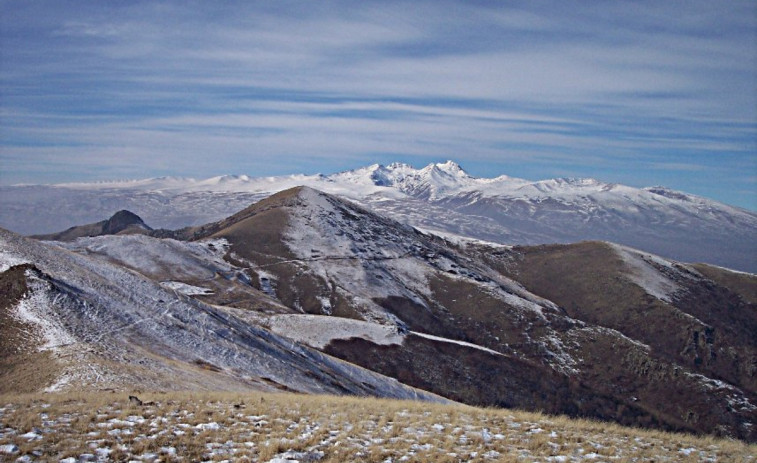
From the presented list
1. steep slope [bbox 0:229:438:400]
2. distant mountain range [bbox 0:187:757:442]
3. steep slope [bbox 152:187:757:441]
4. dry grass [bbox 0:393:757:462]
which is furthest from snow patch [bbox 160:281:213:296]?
dry grass [bbox 0:393:757:462]

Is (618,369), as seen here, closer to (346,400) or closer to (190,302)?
(190,302)

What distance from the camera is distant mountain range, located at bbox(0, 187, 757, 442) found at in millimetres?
43438

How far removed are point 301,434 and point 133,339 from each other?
33.7 meters

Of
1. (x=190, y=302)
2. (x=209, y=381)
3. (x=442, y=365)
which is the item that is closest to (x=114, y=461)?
(x=209, y=381)

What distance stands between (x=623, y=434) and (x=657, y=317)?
199348mm

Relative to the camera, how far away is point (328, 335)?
103m

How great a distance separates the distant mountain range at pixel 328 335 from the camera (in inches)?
1710

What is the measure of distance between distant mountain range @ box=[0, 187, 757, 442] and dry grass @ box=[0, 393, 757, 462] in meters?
11.7

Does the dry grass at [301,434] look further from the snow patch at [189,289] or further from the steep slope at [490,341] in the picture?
the snow patch at [189,289]

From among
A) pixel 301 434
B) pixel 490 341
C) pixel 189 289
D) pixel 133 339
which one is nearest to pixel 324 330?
pixel 189 289

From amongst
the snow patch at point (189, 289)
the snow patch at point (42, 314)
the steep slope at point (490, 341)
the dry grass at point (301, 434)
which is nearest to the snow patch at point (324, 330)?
the steep slope at point (490, 341)

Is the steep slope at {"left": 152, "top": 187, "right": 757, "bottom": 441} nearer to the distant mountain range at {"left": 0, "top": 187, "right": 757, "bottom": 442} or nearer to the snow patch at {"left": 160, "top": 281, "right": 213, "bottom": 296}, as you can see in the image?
the distant mountain range at {"left": 0, "top": 187, "right": 757, "bottom": 442}

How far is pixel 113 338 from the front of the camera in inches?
1790

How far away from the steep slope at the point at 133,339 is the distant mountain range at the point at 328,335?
221 millimetres
